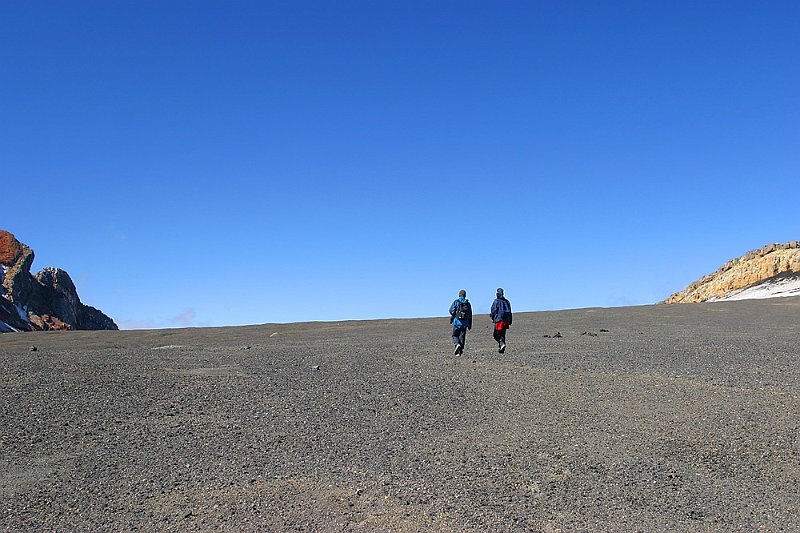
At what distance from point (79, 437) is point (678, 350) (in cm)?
1501

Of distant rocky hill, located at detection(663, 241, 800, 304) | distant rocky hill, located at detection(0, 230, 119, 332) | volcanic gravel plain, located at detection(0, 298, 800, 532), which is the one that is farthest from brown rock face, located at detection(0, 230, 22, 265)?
distant rocky hill, located at detection(663, 241, 800, 304)

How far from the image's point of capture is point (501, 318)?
768 inches

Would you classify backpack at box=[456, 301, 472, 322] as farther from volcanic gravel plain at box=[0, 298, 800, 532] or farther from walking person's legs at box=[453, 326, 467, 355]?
volcanic gravel plain at box=[0, 298, 800, 532]

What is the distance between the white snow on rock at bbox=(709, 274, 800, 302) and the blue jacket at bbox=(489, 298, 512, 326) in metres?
37.7

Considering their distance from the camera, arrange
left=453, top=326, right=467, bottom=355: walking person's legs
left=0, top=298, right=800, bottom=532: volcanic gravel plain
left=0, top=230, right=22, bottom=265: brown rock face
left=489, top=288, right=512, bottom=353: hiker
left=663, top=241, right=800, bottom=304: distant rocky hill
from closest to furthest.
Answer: left=0, top=298, right=800, bottom=532: volcanic gravel plain
left=453, top=326, right=467, bottom=355: walking person's legs
left=489, top=288, right=512, bottom=353: hiker
left=0, top=230, right=22, bottom=265: brown rock face
left=663, top=241, right=800, bottom=304: distant rocky hill

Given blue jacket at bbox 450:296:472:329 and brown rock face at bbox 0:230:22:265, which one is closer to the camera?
blue jacket at bbox 450:296:472:329

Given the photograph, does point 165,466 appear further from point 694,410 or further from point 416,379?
point 694,410

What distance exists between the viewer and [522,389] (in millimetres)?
12062

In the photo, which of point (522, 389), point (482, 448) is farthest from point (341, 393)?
point (482, 448)

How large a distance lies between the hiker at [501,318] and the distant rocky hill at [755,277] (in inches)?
1533

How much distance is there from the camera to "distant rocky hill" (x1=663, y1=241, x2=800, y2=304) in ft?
177

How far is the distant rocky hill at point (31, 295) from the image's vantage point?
164 ft

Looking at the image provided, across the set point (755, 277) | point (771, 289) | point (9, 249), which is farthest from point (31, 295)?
point (755, 277)

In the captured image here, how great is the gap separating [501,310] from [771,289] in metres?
42.9
